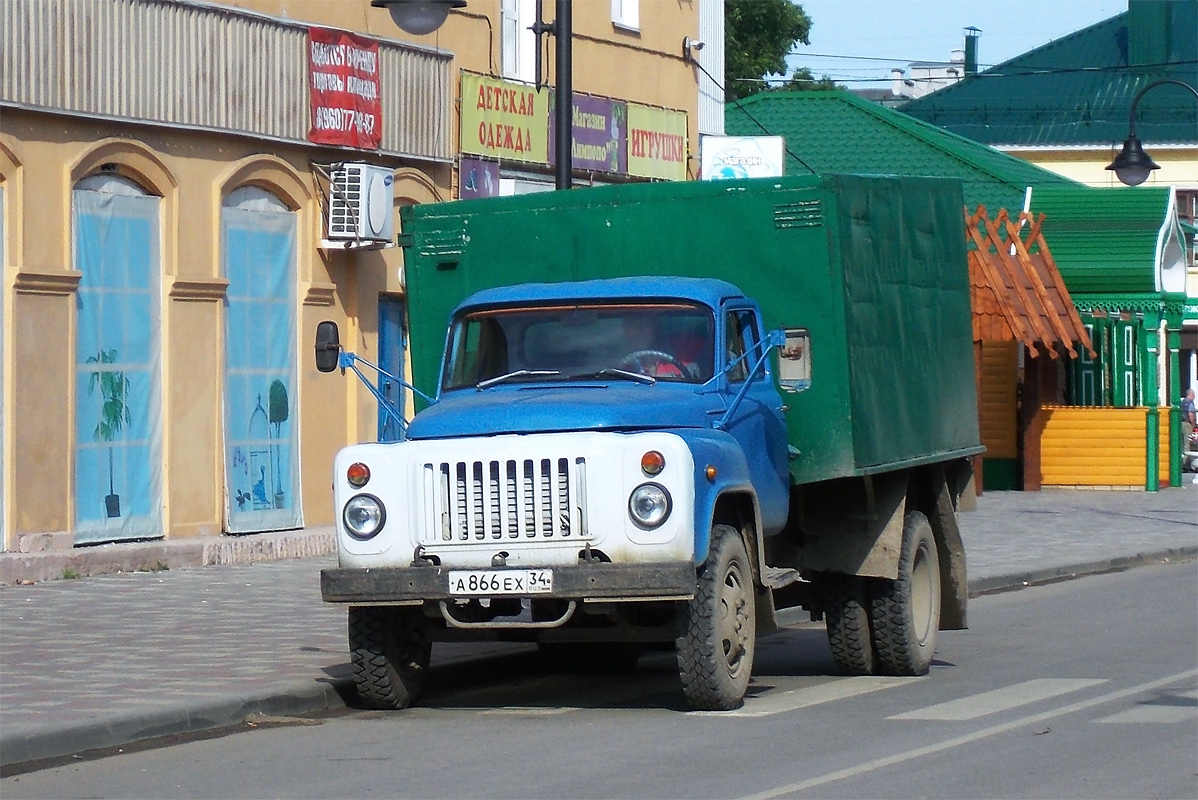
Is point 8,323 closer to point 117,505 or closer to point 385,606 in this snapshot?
point 117,505

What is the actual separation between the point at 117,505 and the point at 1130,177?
16280 millimetres

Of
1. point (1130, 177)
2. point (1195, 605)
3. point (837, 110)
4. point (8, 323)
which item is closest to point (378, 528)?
point (8, 323)

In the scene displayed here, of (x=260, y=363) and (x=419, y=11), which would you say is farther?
(x=260, y=363)

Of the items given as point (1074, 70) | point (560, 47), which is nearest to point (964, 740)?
point (560, 47)

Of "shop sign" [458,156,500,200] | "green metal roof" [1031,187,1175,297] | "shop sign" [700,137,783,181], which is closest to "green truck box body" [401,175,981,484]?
"shop sign" [458,156,500,200]

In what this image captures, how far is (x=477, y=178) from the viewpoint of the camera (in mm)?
23031

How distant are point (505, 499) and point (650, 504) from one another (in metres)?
0.70

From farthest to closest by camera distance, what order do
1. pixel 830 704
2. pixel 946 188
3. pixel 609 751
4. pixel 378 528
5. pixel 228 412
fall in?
pixel 228 412 < pixel 946 188 < pixel 830 704 < pixel 378 528 < pixel 609 751

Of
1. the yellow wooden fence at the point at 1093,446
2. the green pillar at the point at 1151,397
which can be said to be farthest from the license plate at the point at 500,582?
the green pillar at the point at 1151,397

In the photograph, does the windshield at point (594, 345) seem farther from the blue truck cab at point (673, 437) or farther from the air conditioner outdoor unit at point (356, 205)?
the air conditioner outdoor unit at point (356, 205)

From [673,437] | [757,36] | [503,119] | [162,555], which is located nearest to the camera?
[673,437]

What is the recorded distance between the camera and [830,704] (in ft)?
36.1

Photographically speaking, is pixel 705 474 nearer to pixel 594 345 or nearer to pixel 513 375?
pixel 594 345

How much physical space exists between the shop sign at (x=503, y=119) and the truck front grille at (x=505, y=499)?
13081mm
